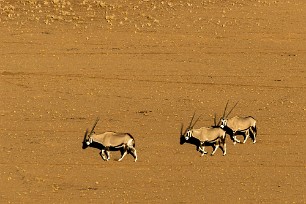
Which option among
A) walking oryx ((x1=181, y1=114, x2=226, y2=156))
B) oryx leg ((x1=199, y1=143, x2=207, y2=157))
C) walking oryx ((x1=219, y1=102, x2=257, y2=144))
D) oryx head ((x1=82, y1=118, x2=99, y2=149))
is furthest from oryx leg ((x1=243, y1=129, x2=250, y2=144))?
oryx head ((x1=82, y1=118, x2=99, y2=149))

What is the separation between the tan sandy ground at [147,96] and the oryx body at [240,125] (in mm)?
207

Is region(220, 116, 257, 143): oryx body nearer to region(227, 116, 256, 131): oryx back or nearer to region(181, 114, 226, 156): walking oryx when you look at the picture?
region(227, 116, 256, 131): oryx back

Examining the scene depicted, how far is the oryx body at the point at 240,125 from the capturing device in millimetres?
11414

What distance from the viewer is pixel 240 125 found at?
11430 mm

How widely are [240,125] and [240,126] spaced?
0.02m

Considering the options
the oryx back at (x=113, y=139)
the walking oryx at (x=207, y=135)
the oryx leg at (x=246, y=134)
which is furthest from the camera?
the oryx leg at (x=246, y=134)

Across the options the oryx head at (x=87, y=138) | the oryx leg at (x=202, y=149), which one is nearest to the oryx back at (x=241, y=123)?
the oryx leg at (x=202, y=149)

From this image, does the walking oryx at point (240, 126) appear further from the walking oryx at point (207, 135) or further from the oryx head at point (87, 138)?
the oryx head at point (87, 138)

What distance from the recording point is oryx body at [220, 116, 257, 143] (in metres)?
11.4

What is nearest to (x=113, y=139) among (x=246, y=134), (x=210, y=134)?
(x=210, y=134)

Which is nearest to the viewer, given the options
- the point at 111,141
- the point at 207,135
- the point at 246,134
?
the point at 111,141

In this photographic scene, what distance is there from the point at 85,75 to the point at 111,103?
2.71ft

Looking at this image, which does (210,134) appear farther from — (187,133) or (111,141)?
(111,141)

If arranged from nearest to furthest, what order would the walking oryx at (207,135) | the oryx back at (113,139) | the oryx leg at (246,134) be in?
1. the oryx back at (113,139)
2. the walking oryx at (207,135)
3. the oryx leg at (246,134)
